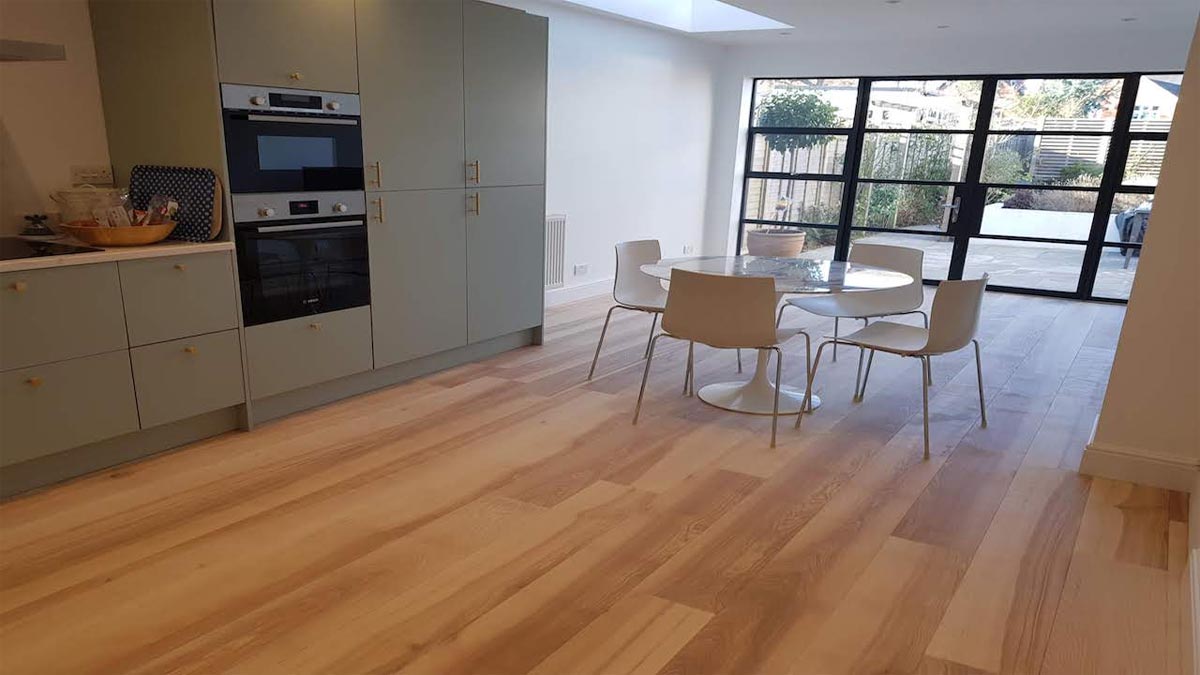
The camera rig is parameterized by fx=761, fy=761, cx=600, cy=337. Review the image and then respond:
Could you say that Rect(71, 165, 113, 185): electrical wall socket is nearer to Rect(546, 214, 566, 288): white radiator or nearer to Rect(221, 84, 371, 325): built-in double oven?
Rect(221, 84, 371, 325): built-in double oven

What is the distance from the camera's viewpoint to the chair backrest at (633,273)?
424cm

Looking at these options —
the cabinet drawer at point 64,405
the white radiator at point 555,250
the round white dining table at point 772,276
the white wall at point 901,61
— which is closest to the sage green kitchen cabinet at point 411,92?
the round white dining table at point 772,276

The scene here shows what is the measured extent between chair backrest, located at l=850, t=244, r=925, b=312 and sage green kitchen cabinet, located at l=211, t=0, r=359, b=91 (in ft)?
9.50

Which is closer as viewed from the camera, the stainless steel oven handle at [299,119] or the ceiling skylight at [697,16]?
the stainless steel oven handle at [299,119]

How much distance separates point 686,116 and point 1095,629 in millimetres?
6208

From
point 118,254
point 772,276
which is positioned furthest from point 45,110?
point 772,276

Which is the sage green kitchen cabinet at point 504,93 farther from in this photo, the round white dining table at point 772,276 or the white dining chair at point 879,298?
the white dining chair at point 879,298

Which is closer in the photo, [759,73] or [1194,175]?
[1194,175]

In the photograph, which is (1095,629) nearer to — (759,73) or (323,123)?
(323,123)

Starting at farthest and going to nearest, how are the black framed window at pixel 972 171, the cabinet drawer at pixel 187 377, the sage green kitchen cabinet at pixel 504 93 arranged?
the black framed window at pixel 972 171, the sage green kitchen cabinet at pixel 504 93, the cabinet drawer at pixel 187 377

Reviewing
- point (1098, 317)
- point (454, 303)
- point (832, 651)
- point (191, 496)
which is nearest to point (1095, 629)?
point (832, 651)

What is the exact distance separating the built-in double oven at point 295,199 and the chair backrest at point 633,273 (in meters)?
1.37

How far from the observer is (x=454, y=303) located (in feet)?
13.8

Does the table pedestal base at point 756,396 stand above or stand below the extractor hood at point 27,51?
below
